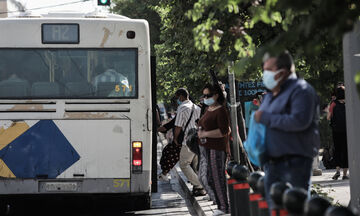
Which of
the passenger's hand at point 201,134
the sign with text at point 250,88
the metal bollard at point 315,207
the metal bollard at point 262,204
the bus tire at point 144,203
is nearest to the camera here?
the metal bollard at point 315,207

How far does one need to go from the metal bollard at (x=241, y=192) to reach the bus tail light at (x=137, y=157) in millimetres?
3036

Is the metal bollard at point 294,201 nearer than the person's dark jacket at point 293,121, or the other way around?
the metal bollard at point 294,201

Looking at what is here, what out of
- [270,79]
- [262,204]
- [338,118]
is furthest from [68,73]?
[338,118]

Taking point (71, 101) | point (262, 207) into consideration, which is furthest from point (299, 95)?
point (71, 101)

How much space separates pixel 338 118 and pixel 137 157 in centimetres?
507

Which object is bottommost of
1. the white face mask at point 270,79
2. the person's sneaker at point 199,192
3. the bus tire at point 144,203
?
the bus tire at point 144,203

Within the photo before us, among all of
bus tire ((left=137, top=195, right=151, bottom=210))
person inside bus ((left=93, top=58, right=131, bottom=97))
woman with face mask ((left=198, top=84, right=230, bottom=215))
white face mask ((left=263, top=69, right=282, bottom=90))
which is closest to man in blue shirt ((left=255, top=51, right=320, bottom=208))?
white face mask ((left=263, top=69, right=282, bottom=90))

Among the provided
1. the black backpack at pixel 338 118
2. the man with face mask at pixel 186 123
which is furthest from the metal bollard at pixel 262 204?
the black backpack at pixel 338 118

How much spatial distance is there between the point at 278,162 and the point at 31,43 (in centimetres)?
529

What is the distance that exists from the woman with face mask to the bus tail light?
0.82m

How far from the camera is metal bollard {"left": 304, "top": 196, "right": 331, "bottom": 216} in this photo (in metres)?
3.93

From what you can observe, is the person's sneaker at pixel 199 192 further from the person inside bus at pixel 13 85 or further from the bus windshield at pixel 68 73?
the person inside bus at pixel 13 85

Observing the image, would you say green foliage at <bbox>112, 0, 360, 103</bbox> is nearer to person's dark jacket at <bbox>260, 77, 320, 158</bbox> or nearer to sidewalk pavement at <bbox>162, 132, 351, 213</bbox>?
person's dark jacket at <bbox>260, 77, 320, 158</bbox>

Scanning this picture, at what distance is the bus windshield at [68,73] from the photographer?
10000mm
